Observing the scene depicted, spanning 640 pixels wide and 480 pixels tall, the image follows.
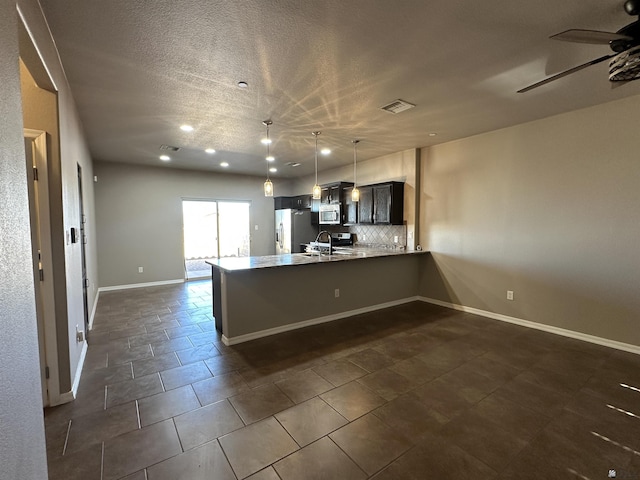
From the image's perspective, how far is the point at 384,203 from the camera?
5.48 meters

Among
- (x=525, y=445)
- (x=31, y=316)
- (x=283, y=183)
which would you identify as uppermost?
(x=283, y=183)

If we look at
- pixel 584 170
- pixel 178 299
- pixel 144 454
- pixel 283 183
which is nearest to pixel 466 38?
pixel 584 170

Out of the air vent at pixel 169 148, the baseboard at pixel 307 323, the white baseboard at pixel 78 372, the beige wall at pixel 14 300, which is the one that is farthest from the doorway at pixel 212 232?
the beige wall at pixel 14 300

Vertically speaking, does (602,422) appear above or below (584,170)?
below

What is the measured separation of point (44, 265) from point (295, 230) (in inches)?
213

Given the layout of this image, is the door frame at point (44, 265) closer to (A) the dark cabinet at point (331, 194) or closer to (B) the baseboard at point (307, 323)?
(B) the baseboard at point (307, 323)

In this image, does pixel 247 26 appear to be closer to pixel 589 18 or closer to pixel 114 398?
pixel 589 18

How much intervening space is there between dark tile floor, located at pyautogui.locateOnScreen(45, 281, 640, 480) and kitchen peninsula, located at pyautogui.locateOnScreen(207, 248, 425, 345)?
286mm

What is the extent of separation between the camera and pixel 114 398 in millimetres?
2398

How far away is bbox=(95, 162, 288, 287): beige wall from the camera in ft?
20.1

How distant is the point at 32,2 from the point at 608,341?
575cm

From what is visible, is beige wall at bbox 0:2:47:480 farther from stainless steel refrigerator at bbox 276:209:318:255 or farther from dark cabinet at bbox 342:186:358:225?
stainless steel refrigerator at bbox 276:209:318:255

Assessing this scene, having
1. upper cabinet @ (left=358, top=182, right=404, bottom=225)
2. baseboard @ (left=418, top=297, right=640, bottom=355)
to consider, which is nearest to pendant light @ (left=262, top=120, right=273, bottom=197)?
upper cabinet @ (left=358, top=182, right=404, bottom=225)

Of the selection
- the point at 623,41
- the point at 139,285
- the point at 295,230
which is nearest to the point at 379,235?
the point at 295,230
